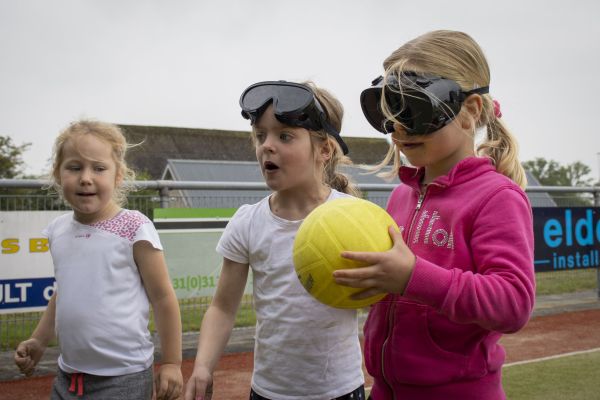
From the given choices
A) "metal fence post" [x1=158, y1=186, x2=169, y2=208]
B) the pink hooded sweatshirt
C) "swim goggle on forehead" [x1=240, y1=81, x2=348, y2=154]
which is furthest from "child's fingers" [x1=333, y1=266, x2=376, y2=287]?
"metal fence post" [x1=158, y1=186, x2=169, y2=208]

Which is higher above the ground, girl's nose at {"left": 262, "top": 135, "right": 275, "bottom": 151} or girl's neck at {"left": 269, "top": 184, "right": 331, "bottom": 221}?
girl's nose at {"left": 262, "top": 135, "right": 275, "bottom": 151}

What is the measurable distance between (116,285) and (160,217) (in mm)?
5409

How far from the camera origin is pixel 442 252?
2.33 m

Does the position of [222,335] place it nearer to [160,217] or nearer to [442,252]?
[442,252]

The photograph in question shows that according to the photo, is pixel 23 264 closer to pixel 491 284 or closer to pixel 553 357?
pixel 553 357

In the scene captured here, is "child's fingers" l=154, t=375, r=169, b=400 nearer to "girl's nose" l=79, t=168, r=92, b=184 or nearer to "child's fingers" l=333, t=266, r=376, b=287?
"girl's nose" l=79, t=168, r=92, b=184

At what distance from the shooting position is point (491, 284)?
6.64 ft

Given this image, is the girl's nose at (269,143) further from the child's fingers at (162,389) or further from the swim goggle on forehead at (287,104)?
the child's fingers at (162,389)

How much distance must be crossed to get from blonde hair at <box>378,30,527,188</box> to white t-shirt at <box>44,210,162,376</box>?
1.71 meters

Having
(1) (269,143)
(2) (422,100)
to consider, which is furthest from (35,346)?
(2) (422,100)

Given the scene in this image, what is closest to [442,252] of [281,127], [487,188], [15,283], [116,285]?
[487,188]

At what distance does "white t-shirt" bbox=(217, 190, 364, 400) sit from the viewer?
3.05 metres

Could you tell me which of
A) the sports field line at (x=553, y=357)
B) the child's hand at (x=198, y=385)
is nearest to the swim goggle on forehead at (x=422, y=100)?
the child's hand at (x=198, y=385)

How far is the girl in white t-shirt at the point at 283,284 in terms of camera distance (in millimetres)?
3057
